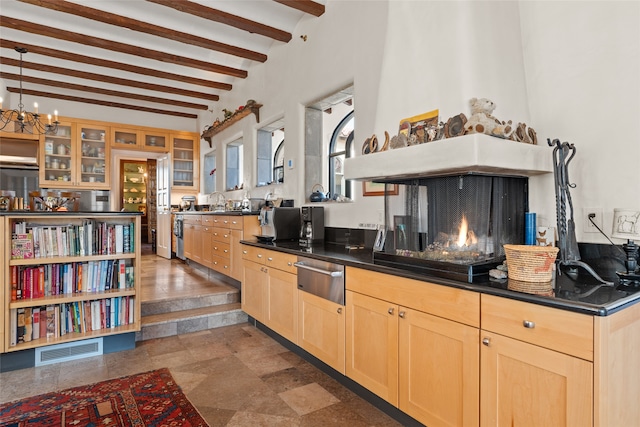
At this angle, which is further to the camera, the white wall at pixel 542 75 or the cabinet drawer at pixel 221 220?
the cabinet drawer at pixel 221 220

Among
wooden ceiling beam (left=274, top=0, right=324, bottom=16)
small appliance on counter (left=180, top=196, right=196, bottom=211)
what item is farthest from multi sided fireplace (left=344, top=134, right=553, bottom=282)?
small appliance on counter (left=180, top=196, right=196, bottom=211)

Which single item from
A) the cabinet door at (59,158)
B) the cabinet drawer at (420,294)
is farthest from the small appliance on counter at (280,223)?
the cabinet door at (59,158)

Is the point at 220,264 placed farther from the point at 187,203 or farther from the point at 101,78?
the point at 101,78

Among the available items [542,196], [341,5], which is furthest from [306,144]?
[542,196]

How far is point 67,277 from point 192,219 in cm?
292

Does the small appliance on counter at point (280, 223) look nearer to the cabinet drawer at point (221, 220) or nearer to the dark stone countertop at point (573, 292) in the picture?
the cabinet drawer at point (221, 220)

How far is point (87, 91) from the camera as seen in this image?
6.25m

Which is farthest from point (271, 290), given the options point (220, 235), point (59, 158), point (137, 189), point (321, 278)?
point (137, 189)

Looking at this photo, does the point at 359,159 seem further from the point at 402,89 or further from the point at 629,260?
the point at 629,260

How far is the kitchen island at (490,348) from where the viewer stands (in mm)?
1272

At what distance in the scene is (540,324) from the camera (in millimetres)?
1371

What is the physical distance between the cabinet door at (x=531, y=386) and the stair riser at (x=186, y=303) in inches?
124

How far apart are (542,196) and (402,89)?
1000 millimetres

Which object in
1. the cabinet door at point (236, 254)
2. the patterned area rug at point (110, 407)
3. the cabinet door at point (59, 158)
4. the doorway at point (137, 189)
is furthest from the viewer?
the doorway at point (137, 189)
